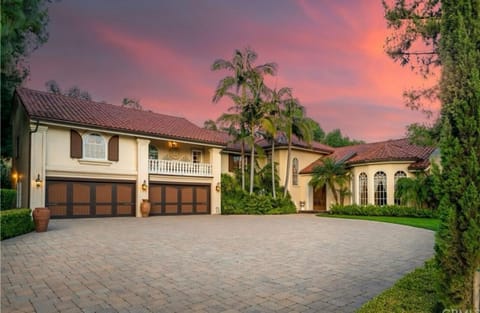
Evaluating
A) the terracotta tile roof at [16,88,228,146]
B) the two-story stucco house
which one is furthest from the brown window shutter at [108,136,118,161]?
the terracotta tile roof at [16,88,228,146]

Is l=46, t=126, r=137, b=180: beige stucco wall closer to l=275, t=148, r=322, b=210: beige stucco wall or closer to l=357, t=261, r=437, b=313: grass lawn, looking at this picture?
l=275, t=148, r=322, b=210: beige stucco wall

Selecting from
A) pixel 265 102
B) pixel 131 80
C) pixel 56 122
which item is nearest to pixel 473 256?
pixel 56 122

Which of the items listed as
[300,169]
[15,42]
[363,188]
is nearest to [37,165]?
[15,42]

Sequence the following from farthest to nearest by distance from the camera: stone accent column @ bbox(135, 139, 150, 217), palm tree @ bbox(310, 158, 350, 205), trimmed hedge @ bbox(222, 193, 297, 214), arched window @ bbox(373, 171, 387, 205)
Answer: palm tree @ bbox(310, 158, 350, 205) < trimmed hedge @ bbox(222, 193, 297, 214) < arched window @ bbox(373, 171, 387, 205) < stone accent column @ bbox(135, 139, 150, 217)

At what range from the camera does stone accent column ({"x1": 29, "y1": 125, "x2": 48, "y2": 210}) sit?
1591 cm

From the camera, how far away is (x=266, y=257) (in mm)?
7820

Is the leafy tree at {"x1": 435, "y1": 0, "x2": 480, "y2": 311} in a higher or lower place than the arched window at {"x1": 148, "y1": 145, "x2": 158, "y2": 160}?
lower

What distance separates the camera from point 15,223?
10727 millimetres

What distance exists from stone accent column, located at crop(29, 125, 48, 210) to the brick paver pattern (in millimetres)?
5712

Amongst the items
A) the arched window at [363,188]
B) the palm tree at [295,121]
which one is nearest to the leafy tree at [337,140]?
the arched window at [363,188]

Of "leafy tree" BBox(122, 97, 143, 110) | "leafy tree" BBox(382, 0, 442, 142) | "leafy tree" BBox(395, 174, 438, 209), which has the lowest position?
"leafy tree" BBox(395, 174, 438, 209)

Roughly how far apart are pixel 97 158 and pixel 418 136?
1600 cm

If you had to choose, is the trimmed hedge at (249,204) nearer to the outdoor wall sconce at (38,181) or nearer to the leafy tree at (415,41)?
the outdoor wall sconce at (38,181)

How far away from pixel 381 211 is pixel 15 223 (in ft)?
63.6
